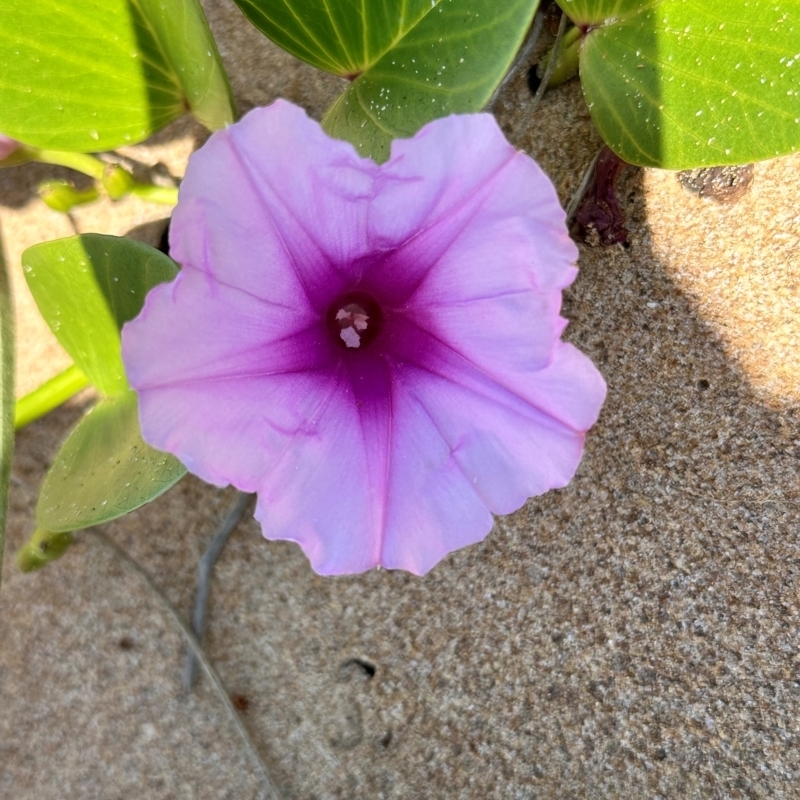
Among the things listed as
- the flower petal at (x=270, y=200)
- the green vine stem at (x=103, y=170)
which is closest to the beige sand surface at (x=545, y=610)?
the green vine stem at (x=103, y=170)

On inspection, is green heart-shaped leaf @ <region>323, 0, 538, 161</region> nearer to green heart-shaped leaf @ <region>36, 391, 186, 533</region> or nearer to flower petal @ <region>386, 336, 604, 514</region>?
flower petal @ <region>386, 336, 604, 514</region>

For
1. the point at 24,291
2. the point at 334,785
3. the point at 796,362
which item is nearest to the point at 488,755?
the point at 334,785

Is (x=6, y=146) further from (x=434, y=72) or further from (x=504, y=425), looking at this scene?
(x=504, y=425)

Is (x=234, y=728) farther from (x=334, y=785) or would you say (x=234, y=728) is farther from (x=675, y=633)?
(x=675, y=633)

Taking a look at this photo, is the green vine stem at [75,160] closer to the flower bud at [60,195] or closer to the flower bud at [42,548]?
the flower bud at [60,195]

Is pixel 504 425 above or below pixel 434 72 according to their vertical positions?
below

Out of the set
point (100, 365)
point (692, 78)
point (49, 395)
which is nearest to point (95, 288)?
point (100, 365)
